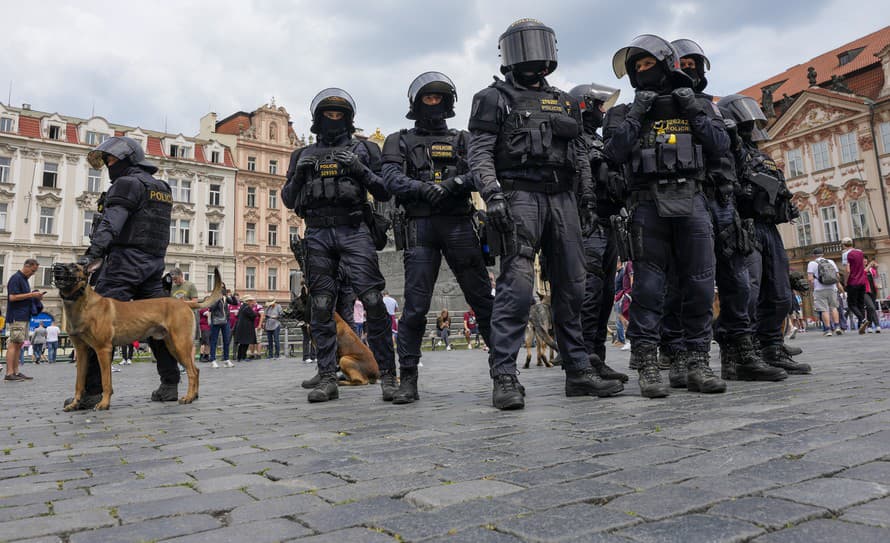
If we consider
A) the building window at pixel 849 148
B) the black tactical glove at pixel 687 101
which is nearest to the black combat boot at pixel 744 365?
the black tactical glove at pixel 687 101

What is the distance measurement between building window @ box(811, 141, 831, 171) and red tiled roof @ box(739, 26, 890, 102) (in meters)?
3.70

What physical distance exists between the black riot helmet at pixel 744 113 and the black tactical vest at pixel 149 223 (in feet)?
17.6

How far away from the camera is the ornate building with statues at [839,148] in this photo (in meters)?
37.0

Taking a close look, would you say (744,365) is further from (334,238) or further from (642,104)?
(334,238)

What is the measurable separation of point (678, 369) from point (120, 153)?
540 cm

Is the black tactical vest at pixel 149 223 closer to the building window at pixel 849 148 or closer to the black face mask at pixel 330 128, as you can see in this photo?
the black face mask at pixel 330 128

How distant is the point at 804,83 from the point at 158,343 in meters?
49.8

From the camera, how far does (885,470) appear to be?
2.01 m

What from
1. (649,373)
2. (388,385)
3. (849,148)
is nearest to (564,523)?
(649,373)

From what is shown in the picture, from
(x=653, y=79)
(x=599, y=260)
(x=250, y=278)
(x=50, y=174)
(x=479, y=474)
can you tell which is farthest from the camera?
(x=250, y=278)

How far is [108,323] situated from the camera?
16.8 ft

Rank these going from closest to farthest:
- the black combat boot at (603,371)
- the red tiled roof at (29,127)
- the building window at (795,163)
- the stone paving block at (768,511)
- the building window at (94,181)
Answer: the stone paving block at (768,511), the black combat boot at (603,371), the building window at (795,163), the red tiled roof at (29,127), the building window at (94,181)

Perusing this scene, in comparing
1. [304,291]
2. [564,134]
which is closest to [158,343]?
[304,291]

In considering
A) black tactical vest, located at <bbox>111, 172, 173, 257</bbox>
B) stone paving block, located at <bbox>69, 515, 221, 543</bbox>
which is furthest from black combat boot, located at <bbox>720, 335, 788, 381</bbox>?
black tactical vest, located at <bbox>111, 172, 173, 257</bbox>
